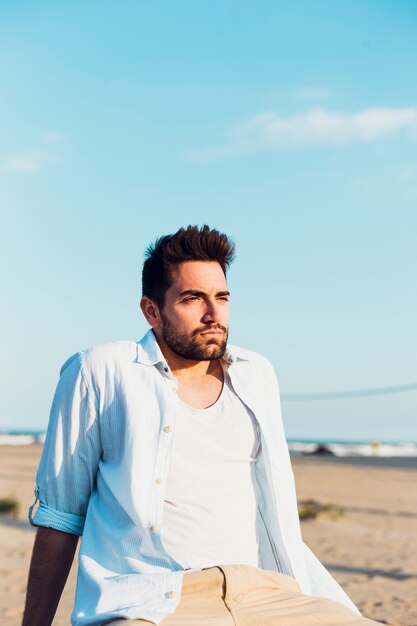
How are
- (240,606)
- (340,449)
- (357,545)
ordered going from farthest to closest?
(340,449), (357,545), (240,606)

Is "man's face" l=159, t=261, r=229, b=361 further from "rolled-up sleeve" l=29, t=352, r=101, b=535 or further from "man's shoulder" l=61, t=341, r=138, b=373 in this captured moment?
"rolled-up sleeve" l=29, t=352, r=101, b=535

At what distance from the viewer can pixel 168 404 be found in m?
3.05

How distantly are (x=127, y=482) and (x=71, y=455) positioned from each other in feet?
0.76

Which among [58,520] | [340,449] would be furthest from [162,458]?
[340,449]

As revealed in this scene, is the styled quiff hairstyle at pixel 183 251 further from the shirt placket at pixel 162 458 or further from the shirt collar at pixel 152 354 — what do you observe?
the shirt placket at pixel 162 458

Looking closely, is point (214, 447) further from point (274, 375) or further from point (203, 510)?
point (274, 375)

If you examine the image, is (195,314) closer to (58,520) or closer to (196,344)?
(196,344)

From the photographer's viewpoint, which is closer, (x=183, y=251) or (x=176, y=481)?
(x=176, y=481)

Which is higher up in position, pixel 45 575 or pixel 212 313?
pixel 212 313

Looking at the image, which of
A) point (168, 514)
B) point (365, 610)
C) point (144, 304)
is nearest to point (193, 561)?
point (168, 514)

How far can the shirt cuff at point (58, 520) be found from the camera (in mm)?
3018

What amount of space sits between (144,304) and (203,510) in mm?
829

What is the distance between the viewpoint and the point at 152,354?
3.18 metres

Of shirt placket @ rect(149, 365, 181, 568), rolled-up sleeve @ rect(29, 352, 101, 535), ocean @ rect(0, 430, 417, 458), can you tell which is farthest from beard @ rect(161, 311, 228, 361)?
ocean @ rect(0, 430, 417, 458)
